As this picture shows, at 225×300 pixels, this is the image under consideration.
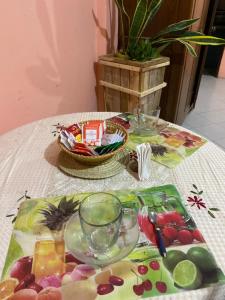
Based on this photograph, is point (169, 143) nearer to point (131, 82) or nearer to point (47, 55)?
point (131, 82)

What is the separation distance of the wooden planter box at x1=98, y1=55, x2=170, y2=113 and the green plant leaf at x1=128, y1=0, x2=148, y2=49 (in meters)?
0.17

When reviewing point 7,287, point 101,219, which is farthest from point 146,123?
point 7,287

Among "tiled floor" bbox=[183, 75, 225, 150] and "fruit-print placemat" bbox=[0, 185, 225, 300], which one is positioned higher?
"fruit-print placemat" bbox=[0, 185, 225, 300]

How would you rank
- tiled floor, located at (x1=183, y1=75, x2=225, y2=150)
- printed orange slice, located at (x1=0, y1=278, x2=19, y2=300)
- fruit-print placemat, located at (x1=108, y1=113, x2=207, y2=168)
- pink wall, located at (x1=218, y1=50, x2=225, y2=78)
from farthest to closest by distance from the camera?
1. pink wall, located at (x1=218, y1=50, x2=225, y2=78)
2. tiled floor, located at (x1=183, y1=75, x2=225, y2=150)
3. fruit-print placemat, located at (x1=108, y1=113, x2=207, y2=168)
4. printed orange slice, located at (x1=0, y1=278, x2=19, y2=300)

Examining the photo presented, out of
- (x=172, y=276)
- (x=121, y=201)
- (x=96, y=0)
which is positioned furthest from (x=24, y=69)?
(x=172, y=276)

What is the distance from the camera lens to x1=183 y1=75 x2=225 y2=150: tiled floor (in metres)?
2.35

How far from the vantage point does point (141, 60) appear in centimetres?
154

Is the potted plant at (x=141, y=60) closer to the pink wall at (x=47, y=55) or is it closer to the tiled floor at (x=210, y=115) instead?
the pink wall at (x=47, y=55)

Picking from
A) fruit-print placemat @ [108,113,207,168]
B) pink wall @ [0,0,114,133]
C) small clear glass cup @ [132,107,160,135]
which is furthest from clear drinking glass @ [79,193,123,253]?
pink wall @ [0,0,114,133]

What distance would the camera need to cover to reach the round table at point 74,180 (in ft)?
1.86

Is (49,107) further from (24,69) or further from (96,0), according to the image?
(96,0)

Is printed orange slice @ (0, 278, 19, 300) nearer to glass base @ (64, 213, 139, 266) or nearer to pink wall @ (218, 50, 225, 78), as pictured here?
glass base @ (64, 213, 139, 266)

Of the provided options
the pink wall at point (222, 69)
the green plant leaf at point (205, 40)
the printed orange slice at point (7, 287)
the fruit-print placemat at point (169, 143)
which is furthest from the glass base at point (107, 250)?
the pink wall at point (222, 69)

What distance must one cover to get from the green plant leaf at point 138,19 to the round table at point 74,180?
3.29 feet
